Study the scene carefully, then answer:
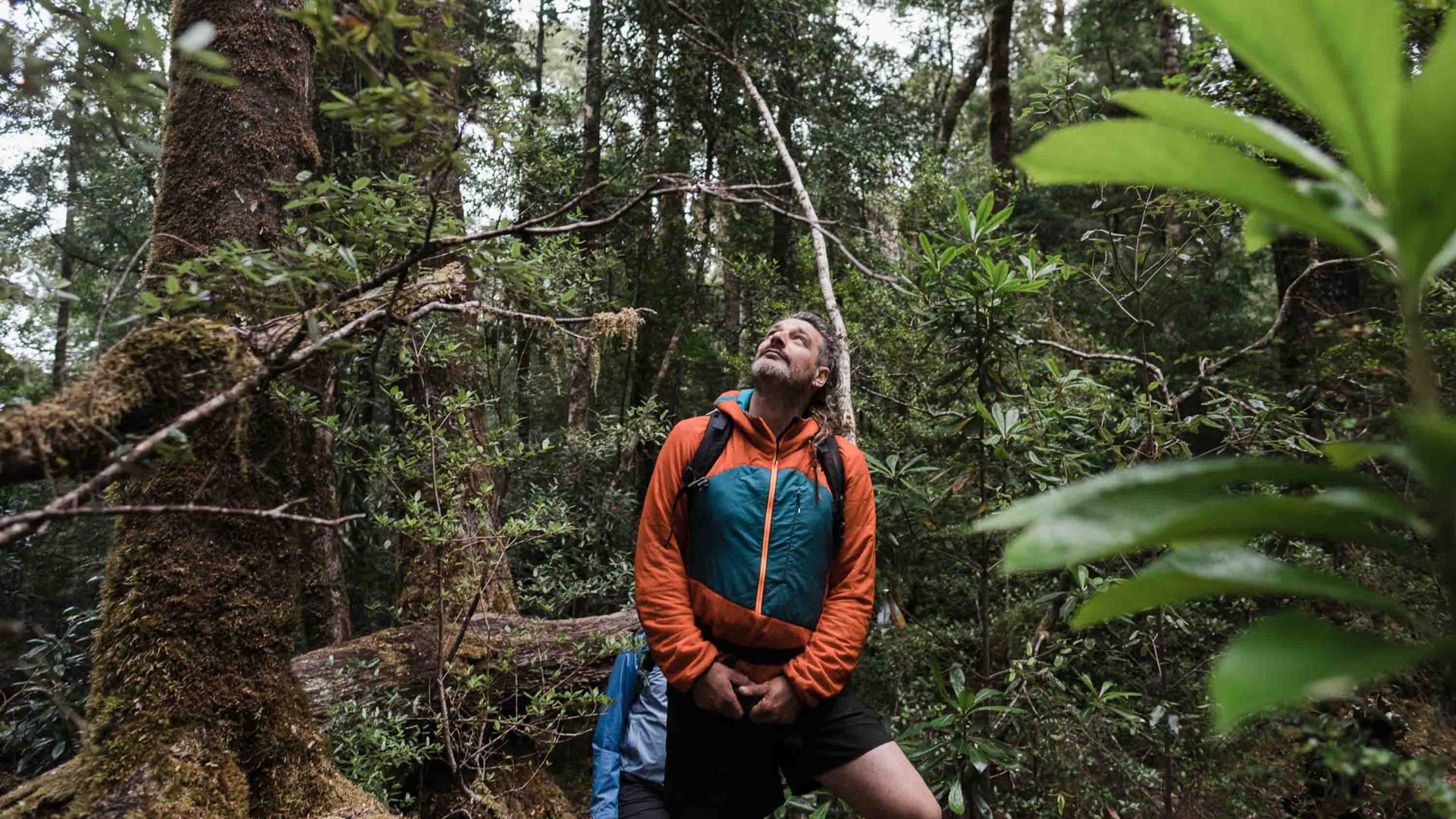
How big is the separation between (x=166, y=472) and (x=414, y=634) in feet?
6.80

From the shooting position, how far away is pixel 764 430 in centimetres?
253

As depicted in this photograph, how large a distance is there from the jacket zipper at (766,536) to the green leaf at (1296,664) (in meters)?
1.89

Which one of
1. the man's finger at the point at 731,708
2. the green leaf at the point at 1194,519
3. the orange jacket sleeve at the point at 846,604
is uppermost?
the green leaf at the point at 1194,519

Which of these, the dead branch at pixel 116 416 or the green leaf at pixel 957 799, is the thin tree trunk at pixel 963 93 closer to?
the green leaf at pixel 957 799

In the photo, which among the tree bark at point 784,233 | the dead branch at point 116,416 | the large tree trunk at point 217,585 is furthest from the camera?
the tree bark at point 784,233

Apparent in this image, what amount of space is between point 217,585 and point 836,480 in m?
1.99

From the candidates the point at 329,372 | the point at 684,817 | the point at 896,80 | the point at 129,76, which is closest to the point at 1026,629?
the point at 684,817

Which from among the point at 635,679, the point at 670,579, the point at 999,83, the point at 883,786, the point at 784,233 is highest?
the point at 999,83

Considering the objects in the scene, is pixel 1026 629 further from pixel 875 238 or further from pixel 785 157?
pixel 875 238

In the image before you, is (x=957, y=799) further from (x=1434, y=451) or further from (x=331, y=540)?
(x=331, y=540)

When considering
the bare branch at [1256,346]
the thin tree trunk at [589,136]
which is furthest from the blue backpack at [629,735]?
the thin tree trunk at [589,136]

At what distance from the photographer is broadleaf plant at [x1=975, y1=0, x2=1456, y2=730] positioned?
456 mm

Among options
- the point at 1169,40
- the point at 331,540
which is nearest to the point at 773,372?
the point at 331,540

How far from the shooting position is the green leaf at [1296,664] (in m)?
0.43
